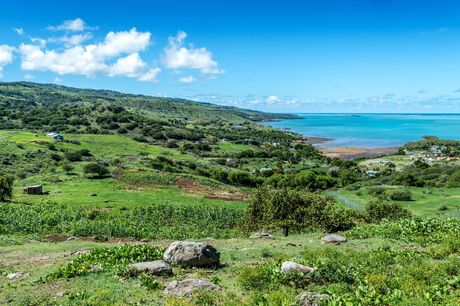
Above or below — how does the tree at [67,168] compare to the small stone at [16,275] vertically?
below

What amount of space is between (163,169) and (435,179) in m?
70.8

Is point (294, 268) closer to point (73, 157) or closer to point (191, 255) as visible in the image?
point (191, 255)

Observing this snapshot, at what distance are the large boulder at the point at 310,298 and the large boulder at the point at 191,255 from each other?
595 cm

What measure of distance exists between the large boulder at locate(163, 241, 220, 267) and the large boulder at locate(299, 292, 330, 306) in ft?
19.5

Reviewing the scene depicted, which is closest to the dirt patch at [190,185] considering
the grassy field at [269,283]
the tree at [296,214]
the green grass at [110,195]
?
the green grass at [110,195]

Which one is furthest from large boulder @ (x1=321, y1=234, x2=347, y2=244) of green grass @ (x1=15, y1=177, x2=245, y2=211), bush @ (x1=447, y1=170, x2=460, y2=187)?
bush @ (x1=447, y1=170, x2=460, y2=187)

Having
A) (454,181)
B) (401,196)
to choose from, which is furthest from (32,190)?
(454,181)

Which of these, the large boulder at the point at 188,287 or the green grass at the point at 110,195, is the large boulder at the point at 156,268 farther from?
the green grass at the point at 110,195

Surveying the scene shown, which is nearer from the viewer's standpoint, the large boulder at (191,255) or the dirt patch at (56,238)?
the large boulder at (191,255)

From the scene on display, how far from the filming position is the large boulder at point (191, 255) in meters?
19.1

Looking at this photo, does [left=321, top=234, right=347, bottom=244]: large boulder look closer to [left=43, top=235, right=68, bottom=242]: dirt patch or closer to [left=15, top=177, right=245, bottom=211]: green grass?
[left=43, top=235, right=68, bottom=242]: dirt patch

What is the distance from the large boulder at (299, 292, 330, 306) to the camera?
14.1m

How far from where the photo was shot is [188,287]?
632 inches

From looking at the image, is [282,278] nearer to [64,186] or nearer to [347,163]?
[64,186]
